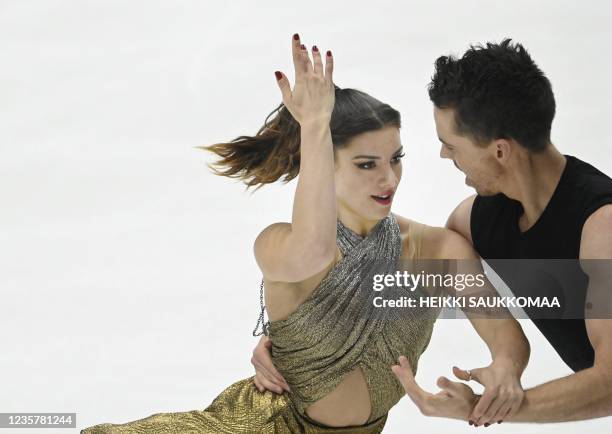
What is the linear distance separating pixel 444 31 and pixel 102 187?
2434 millimetres

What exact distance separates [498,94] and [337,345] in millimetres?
980

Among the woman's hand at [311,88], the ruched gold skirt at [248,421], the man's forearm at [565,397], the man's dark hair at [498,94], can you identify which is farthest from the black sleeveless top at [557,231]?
the woman's hand at [311,88]

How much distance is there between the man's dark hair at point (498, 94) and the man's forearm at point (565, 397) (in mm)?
765

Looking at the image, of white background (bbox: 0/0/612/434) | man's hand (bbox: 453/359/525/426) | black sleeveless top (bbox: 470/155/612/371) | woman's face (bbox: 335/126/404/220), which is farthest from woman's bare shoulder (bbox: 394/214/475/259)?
white background (bbox: 0/0/612/434)

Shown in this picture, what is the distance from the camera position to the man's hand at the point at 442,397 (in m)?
2.98

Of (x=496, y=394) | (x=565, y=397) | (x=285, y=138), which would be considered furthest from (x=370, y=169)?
(x=565, y=397)

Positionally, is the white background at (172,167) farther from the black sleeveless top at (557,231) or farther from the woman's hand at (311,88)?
the woman's hand at (311,88)

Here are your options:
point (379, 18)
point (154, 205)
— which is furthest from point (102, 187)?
point (379, 18)

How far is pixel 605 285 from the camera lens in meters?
3.20

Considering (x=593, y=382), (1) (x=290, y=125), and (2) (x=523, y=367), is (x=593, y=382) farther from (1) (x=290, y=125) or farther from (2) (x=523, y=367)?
(1) (x=290, y=125)

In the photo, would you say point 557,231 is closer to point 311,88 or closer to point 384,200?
point 384,200

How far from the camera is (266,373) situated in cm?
348

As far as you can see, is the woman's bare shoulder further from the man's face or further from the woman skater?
the man's face

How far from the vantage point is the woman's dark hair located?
3262 millimetres
